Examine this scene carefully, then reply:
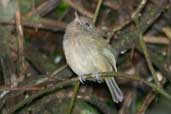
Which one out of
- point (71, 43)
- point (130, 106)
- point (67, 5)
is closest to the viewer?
point (71, 43)

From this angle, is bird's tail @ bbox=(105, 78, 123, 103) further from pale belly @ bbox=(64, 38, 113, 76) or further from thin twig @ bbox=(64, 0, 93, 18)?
thin twig @ bbox=(64, 0, 93, 18)

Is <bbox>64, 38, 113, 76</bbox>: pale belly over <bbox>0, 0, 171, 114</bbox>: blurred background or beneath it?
over

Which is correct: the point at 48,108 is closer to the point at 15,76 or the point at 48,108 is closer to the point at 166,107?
the point at 15,76

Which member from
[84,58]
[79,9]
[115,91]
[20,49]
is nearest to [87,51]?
[84,58]

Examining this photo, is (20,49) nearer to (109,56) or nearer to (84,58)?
(84,58)

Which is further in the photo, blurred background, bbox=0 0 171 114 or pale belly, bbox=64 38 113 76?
blurred background, bbox=0 0 171 114

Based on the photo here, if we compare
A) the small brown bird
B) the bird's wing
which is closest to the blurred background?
the small brown bird

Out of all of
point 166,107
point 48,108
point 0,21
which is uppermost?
point 0,21

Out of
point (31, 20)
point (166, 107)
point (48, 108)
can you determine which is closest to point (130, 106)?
point (166, 107)
